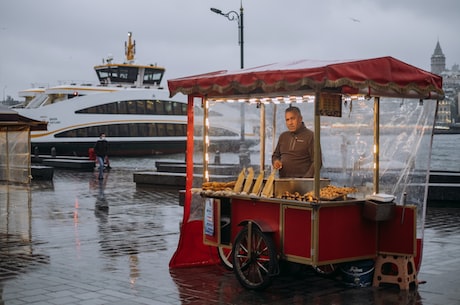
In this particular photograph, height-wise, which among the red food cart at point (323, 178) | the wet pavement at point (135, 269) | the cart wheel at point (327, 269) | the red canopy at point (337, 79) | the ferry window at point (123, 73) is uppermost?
the ferry window at point (123, 73)

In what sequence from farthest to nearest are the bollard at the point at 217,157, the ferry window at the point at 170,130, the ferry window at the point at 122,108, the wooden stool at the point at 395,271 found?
the ferry window at the point at 170,130 < the ferry window at the point at 122,108 < the bollard at the point at 217,157 < the wooden stool at the point at 395,271

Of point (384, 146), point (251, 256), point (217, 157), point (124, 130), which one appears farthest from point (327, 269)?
point (124, 130)

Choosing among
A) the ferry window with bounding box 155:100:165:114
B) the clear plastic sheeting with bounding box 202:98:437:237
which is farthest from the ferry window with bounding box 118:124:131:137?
the clear plastic sheeting with bounding box 202:98:437:237

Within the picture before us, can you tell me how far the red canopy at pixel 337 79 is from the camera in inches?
305

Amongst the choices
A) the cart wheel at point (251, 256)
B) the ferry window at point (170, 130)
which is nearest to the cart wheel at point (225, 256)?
the cart wheel at point (251, 256)

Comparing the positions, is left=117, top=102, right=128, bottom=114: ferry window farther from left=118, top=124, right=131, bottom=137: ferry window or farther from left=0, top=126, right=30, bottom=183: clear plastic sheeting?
left=0, top=126, right=30, bottom=183: clear plastic sheeting

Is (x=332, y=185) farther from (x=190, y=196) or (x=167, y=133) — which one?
(x=167, y=133)

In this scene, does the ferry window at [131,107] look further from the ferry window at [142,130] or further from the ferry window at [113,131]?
the ferry window at [113,131]

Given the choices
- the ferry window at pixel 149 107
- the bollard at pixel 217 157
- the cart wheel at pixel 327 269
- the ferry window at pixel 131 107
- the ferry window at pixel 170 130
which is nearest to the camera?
the cart wheel at pixel 327 269

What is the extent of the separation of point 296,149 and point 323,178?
51cm

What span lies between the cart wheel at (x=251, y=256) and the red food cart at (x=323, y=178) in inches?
0.6

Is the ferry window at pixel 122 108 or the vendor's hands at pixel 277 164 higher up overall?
the ferry window at pixel 122 108

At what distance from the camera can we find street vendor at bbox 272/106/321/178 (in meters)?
9.17

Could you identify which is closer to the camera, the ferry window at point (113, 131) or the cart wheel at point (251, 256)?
the cart wheel at point (251, 256)
